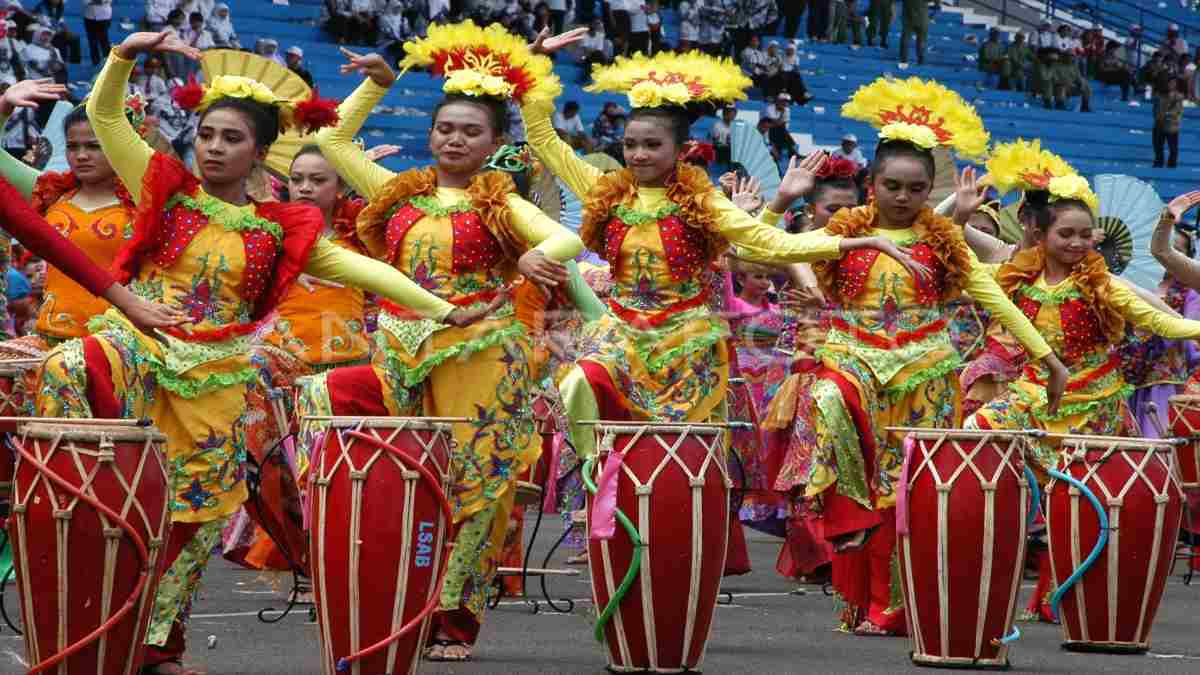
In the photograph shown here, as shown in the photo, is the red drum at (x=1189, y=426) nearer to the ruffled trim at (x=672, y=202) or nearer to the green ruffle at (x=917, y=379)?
the green ruffle at (x=917, y=379)

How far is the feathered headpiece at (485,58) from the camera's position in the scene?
25.6 feet

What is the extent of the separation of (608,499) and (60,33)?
14131mm

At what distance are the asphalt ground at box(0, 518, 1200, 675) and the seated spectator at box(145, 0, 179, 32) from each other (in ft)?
34.4

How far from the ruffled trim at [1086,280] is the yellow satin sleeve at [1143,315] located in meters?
0.03

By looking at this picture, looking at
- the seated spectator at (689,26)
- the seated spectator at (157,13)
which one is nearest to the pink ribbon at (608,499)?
the seated spectator at (157,13)

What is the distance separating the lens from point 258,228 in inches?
261

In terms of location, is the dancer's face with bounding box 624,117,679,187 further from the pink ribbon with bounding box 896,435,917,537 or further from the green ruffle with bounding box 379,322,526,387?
the pink ribbon with bounding box 896,435,917,537

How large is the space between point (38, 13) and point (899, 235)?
12617 mm

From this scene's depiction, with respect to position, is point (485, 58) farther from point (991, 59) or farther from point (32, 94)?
point (991, 59)

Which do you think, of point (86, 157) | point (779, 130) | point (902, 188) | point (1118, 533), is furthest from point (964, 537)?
point (779, 130)

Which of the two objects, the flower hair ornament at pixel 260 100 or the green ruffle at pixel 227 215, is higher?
the flower hair ornament at pixel 260 100

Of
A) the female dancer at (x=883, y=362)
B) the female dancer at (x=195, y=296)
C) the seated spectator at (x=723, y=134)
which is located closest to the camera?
the female dancer at (x=195, y=296)

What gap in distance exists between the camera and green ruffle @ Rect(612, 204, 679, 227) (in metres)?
7.98

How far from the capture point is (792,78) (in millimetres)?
26000
